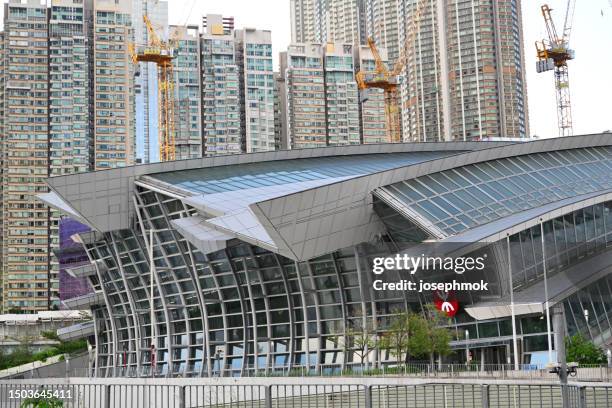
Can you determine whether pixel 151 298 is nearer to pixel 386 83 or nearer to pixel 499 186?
pixel 499 186

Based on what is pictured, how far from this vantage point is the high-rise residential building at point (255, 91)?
15950 cm

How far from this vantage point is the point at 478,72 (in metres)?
171

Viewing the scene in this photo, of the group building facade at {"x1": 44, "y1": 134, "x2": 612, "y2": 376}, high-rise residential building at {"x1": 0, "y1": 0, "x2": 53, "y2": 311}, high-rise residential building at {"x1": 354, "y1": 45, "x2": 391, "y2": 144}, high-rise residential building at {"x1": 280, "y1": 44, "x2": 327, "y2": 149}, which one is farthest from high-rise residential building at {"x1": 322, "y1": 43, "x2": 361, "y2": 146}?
building facade at {"x1": 44, "y1": 134, "x2": 612, "y2": 376}

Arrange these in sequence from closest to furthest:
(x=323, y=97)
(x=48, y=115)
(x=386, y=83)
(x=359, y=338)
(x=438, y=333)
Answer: (x=438, y=333) < (x=359, y=338) < (x=48, y=115) < (x=386, y=83) < (x=323, y=97)

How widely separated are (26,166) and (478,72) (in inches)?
3114

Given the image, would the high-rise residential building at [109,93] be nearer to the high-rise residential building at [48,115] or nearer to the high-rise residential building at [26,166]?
the high-rise residential building at [48,115]

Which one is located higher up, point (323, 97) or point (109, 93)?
point (323, 97)

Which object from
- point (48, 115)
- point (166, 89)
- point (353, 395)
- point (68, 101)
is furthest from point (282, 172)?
point (166, 89)

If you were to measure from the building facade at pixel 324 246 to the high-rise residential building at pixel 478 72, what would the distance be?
101 m

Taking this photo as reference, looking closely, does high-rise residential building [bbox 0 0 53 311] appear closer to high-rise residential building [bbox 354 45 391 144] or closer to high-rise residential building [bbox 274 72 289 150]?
high-rise residential building [bbox 274 72 289 150]

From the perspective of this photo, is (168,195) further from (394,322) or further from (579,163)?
(579,163)

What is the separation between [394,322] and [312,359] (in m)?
6.94

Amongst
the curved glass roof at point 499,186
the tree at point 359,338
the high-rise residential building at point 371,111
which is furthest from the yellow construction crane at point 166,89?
the tree at point 359,338

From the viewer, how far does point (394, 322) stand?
55.1m
